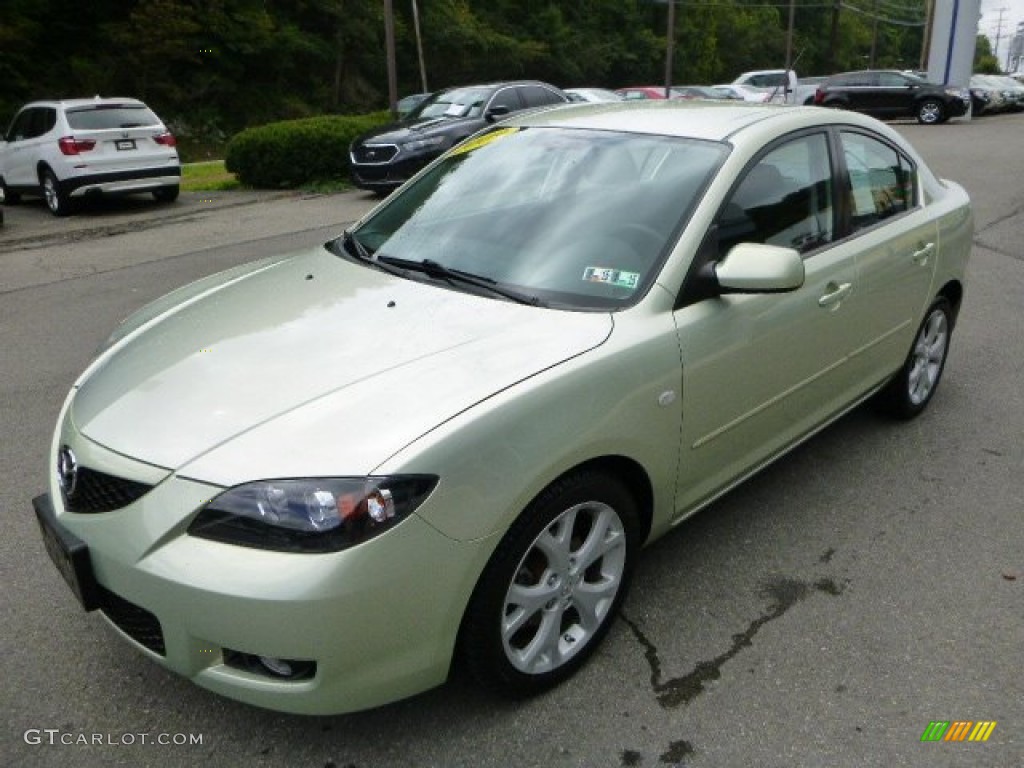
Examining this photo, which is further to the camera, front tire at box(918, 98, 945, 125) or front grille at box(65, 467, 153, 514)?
front tire at box(918, 98, 945, 125)

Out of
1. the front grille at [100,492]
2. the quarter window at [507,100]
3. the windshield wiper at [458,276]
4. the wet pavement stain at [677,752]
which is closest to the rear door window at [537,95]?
the quarter window at [507,100]

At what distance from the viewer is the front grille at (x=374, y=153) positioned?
13.1m

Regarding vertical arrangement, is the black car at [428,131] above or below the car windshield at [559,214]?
below

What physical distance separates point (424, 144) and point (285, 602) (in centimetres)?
1177

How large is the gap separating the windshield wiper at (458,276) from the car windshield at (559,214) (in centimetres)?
1

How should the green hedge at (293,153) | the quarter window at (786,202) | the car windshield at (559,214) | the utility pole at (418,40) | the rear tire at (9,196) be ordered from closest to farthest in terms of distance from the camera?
the car windshield at (559,214), the quarter window at (786,202), the rear tire at (9,196), the green hedge at (293,153), the utility pole at (418,40)

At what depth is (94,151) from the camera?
42.4 feet

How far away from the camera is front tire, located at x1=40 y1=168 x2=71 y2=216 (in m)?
13.1

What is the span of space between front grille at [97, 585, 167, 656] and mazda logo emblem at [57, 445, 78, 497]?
309 millimetres

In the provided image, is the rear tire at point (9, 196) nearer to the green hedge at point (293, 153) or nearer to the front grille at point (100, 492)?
the green hedge at point (293, 153)

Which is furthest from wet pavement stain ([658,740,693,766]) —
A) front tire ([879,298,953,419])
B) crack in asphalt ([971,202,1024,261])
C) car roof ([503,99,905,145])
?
crack in asphalt ([971,202,1024,261])

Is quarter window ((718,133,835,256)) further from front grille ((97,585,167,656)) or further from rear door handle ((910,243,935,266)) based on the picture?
front grille ((97,585,167,656))

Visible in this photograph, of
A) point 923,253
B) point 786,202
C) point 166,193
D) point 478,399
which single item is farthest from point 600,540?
point 166,193

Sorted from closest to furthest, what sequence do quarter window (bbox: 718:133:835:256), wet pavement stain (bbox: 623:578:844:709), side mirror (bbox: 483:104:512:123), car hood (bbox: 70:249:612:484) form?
car hood (bbox: 70:249:612:484) → wet pavement stain (bbox: 623:578:844:709) → quarter window (bbox: 718:133:835:256) → side mirror (bbox: 483:104:512:123)
